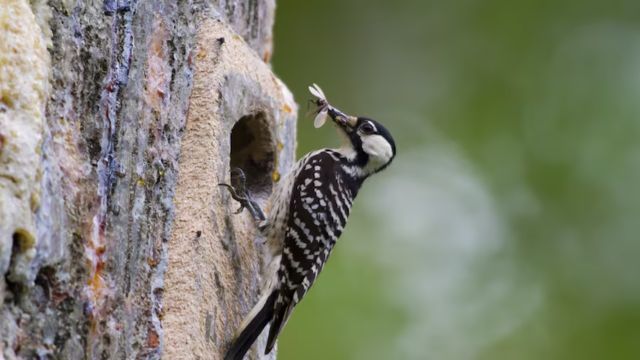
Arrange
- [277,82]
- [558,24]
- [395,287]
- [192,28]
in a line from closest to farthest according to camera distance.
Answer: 1. [192,28]
2. [277,82]
3. [395,287]
4. [558,24]

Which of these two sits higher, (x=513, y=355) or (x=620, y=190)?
(x=620, y=190)

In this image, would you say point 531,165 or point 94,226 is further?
point 531,165

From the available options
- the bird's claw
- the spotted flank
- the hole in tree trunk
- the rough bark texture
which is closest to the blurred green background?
the hole in tree trunk

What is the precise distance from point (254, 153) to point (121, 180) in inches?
51.4

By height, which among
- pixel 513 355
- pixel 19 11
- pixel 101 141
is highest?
pixel 19 11

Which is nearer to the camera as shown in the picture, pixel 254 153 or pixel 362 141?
pixel 254 153

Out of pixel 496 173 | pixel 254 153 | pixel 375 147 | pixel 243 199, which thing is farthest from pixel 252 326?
pixel 496 173

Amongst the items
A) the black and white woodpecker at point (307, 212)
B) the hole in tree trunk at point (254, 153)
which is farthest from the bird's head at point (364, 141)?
the hole in tree trunk at point (254, 153)

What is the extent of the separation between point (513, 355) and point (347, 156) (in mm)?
2676

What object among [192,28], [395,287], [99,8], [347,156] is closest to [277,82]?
[347,156]

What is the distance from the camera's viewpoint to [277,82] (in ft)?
15.0

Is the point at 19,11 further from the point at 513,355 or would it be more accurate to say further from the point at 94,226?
the point at 513,355

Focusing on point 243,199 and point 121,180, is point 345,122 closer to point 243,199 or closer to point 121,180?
point 243,199

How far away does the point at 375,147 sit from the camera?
4.74 metres
